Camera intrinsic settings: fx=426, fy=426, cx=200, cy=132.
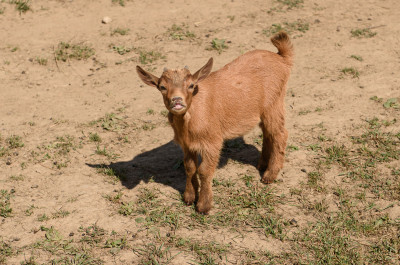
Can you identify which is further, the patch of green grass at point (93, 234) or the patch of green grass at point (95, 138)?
the patch of green grass at point (95, 138)

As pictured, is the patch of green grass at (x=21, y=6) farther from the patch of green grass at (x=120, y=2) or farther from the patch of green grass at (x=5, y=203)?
the patch of green grass at (x=5, y=203)

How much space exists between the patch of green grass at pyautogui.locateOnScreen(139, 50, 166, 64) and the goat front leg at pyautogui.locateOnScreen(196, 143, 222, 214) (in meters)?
4.55

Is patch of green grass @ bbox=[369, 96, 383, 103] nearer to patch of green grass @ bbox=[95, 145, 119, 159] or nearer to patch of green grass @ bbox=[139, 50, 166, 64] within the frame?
patch of green grass @ bbox=[139, 50, 166, 64]

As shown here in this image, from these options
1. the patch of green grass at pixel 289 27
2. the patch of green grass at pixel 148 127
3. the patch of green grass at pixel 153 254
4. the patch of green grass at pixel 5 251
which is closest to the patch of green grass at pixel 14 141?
the patch of green grass at pixel 148 127

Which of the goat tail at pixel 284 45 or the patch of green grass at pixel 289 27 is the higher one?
the goat tail at pixel 284 45

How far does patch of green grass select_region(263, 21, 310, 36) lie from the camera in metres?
10.7

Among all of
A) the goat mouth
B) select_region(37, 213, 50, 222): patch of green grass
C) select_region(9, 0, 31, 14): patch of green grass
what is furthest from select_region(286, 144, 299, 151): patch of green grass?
select_region(9, 0, 31, 14): patch of green grass

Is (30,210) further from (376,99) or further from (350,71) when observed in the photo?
Answer: (350,71)

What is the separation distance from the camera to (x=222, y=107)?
5984mm

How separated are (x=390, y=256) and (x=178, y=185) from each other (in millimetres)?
3095

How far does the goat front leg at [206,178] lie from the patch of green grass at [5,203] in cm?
267

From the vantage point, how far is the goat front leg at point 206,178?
580 centimetres

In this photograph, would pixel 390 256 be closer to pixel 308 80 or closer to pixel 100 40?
pixel 308 80

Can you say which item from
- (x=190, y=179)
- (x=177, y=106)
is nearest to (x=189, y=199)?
(x=190, y=179)
